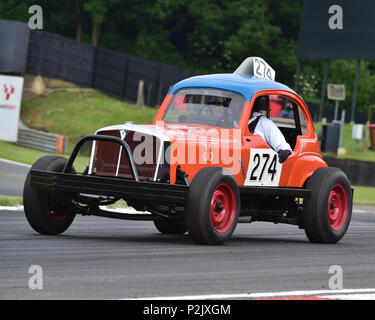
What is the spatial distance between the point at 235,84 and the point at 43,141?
2376 cm

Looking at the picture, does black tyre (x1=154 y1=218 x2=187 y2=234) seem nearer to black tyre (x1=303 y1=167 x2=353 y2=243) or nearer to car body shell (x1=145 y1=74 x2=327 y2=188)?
car body shell (x1=145 y1=74 x2=327 y2=188)

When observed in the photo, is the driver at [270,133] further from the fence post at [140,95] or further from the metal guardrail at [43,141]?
the fence post at [140,95]

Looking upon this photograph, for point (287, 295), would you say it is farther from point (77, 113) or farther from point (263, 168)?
point (77, 113)

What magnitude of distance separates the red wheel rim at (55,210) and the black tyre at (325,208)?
299 centimetres

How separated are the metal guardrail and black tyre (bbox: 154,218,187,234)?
2165cm

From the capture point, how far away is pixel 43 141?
3447 cm

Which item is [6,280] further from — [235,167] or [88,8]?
[88,8]

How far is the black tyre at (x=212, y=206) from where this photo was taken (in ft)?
31.9

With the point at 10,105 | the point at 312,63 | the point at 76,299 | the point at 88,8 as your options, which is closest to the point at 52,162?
the point at 76,299

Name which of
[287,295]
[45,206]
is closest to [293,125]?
[45,206]

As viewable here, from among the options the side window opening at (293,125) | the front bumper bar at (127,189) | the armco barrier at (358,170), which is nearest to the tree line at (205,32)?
the armco barrier at (358,170)

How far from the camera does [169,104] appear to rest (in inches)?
466

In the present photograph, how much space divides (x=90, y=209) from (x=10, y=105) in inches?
966

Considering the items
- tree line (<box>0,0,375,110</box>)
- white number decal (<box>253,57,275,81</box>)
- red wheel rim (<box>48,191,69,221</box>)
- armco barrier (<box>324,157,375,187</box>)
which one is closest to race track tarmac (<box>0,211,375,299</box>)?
red wheel rim (<box>48,191,69,221</box>)
